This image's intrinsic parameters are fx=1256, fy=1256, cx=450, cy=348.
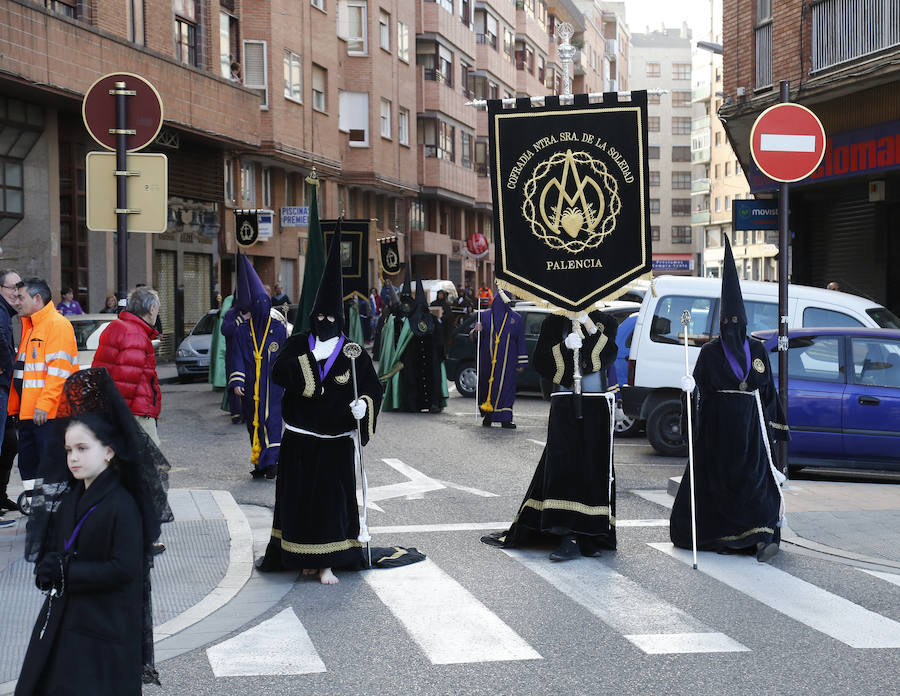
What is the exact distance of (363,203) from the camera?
44906mm

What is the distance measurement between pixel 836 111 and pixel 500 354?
768 cm

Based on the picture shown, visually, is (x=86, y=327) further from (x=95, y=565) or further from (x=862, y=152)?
(x=95, y=565)

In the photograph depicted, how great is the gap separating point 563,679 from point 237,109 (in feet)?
89.3

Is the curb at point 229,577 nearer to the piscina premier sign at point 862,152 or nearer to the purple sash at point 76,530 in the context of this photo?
the purple sash at point 76,530

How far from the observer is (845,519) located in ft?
31.0

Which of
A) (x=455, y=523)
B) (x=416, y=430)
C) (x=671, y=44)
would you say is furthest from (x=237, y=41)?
(x=671, y=44)

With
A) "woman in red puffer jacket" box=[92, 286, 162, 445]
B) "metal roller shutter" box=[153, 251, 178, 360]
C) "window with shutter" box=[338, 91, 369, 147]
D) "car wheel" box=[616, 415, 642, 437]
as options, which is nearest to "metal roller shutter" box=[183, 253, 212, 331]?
"metal roller shutter" box=[153, 251, 178, 360]

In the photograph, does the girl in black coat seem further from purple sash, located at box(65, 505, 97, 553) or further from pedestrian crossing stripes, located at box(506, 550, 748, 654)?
pedestrian crossing stripes, located at box(506, 550, 748, 654)

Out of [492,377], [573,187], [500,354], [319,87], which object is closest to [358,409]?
[573,187]

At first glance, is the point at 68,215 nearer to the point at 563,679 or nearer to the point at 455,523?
the point at 455,523

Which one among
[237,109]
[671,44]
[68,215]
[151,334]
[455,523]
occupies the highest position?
[671,44]

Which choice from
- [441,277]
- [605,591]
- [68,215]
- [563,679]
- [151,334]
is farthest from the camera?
[441,277]

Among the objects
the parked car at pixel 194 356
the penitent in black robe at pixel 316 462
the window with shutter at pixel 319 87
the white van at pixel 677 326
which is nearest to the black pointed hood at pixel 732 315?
the penitent in black robe at pixel 316 462

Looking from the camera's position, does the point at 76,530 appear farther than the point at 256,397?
No
